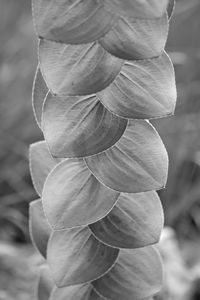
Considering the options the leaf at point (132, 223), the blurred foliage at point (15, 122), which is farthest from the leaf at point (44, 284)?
the blurred foliage at point (15, 122)

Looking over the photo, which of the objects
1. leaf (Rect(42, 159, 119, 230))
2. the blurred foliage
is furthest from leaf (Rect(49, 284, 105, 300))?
the blurred foliage

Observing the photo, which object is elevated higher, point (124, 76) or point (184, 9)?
point (124, 76)

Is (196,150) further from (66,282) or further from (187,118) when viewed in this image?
(66,282)

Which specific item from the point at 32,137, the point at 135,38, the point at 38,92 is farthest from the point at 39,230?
the point at 32,137

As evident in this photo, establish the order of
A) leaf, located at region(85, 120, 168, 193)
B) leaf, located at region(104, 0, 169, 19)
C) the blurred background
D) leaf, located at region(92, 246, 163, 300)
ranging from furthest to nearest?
the blurred background → leaf, located at region(92, 246, 163, 300) → leaf, located at region(85, 120, 168, 193) → leaf, located at region(104, 0, 169, 19)

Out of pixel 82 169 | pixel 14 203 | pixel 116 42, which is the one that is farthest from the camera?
pixel 14 203

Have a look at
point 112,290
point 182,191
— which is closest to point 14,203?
point 182,191

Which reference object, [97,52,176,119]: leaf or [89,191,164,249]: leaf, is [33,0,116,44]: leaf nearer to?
[97,52,176,119]: leaf
